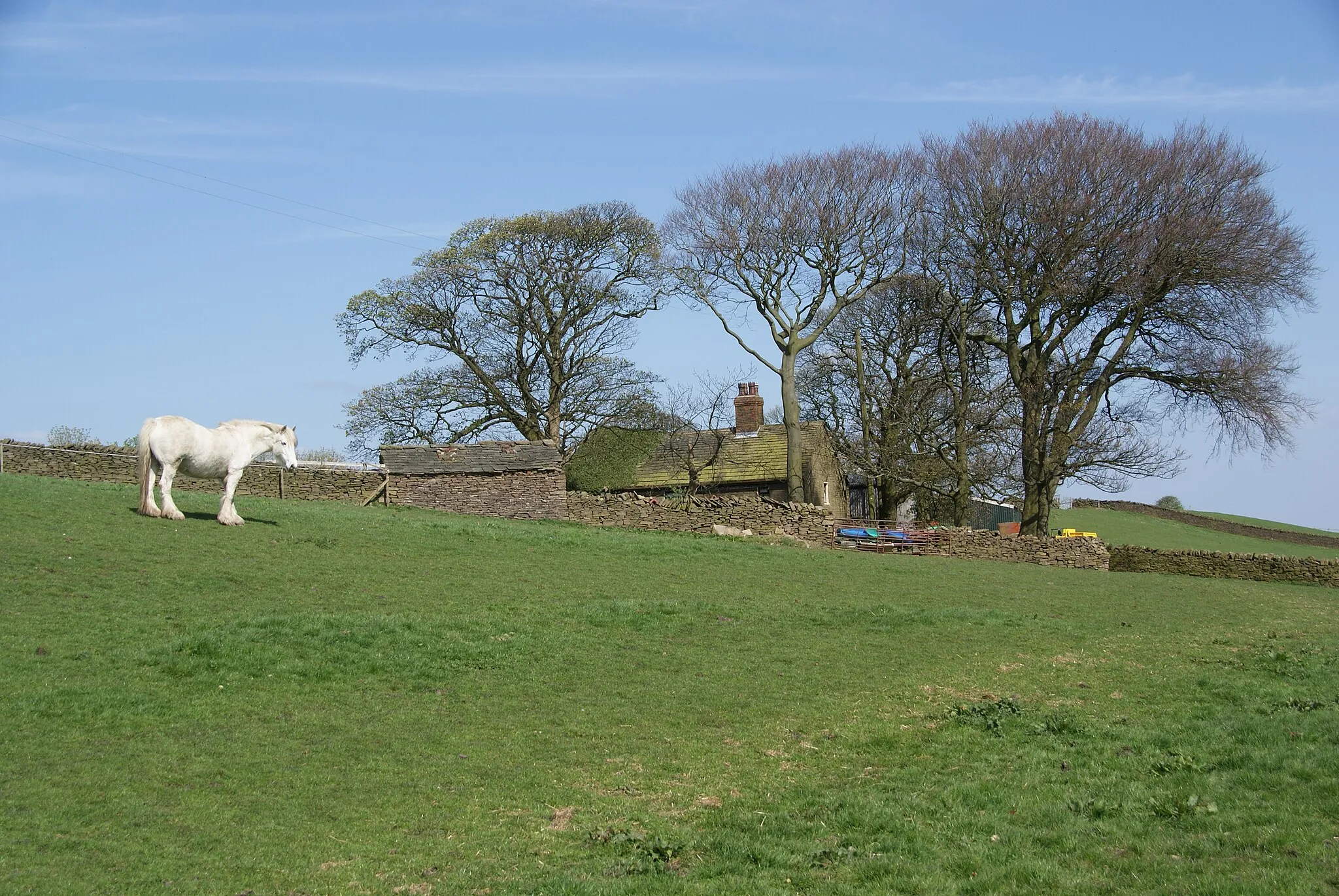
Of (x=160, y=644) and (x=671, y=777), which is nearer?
(x=671, y=777)

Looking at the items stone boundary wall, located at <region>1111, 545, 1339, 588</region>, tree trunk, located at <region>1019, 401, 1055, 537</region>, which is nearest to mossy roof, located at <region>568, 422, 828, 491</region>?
tree trunk, located at <region>1019, 401, 1055, 537</region>

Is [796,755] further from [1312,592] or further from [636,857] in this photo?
[1312,592]

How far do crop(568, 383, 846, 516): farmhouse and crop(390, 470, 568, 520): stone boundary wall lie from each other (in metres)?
8.93

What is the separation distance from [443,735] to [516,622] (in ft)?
18.7

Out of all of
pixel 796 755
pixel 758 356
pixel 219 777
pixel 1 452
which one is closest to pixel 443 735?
pixel 219 777

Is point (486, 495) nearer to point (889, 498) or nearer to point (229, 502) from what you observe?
point (229, 502)

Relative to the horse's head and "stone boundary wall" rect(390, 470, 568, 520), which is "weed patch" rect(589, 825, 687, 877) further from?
"stone boundary wall" rect(390, 470, 568, 520)

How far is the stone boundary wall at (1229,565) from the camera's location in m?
36.6

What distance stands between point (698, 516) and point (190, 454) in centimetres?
1888

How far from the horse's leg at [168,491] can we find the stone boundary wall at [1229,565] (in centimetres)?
3147

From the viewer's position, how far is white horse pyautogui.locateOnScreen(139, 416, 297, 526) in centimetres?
2241

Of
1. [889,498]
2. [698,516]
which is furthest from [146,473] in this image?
[889,498]

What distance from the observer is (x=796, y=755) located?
1153 cm

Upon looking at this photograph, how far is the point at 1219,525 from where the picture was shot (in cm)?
6838
